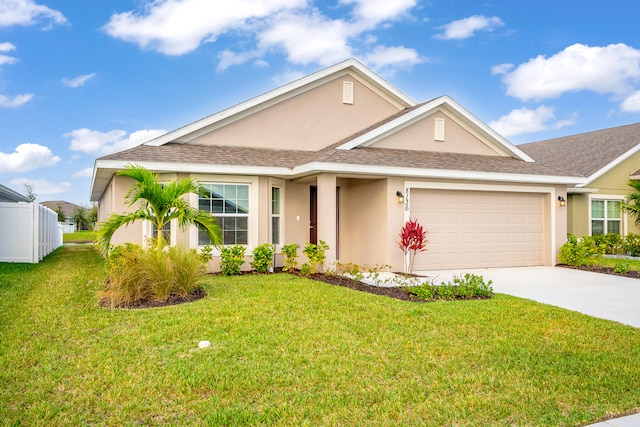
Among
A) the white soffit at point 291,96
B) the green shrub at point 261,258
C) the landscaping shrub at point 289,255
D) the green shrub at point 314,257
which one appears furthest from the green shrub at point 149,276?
the white soffit at point 291,96

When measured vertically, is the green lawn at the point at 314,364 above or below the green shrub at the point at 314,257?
below

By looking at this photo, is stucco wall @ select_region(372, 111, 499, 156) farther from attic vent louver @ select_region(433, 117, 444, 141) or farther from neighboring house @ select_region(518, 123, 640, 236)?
neighboring house @ select_region(518, 123, 640, 236)

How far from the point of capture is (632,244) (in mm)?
18125

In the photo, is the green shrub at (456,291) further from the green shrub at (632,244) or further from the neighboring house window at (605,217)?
the neighboring house window at (605,217)

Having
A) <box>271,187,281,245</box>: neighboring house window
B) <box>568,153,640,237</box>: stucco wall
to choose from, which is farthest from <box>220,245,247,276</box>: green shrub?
<box>568,153,640,237</box>: stucco wall

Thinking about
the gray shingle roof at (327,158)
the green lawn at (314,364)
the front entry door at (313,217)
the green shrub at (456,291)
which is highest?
the gray shingle roof at (327,158)

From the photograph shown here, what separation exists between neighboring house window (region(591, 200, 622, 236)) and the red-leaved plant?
10265 mm

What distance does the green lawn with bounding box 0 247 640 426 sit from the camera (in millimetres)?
3943

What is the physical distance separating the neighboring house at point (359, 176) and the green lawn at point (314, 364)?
15.2 feet

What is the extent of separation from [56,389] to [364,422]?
9.49 feet

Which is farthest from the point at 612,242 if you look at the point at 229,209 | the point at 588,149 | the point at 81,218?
the point at 81,218

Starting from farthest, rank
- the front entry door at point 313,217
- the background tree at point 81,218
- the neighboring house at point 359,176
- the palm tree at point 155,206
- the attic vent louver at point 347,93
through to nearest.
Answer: the background tree at point 81,218
the attic vent louver at point 347,93
the front entry door at point 313,217
the neighboring house at point 359,176
the palm tree at point 155,206

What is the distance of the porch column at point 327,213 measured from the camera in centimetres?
1205

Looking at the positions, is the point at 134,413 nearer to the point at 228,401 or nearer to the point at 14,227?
the point at 228,401
